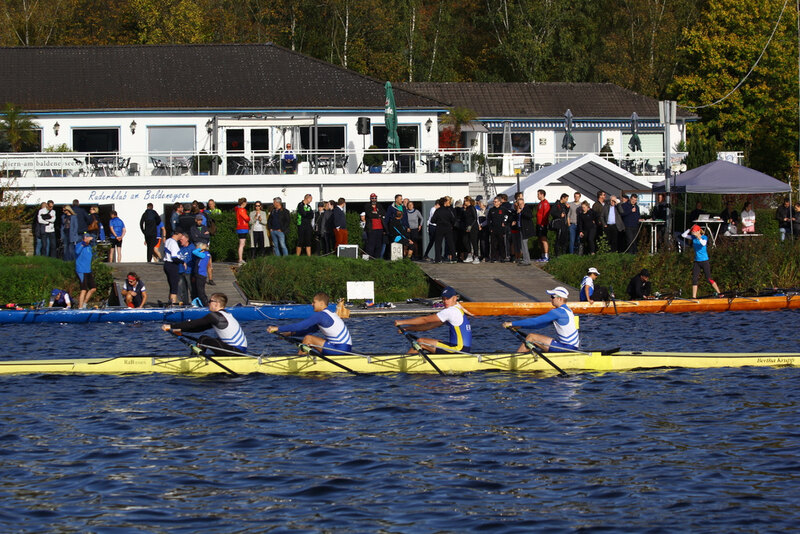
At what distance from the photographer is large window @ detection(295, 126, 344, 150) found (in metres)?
43.4

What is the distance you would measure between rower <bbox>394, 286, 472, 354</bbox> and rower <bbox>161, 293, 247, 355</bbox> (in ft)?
8.57

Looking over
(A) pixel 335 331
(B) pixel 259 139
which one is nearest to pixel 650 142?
(B) pixel 259 139

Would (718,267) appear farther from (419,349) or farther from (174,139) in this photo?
(174,139)

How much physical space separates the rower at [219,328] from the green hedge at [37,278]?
1074 cm

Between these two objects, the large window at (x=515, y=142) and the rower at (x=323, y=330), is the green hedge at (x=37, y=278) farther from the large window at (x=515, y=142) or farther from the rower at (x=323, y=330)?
the large window at (x=515, y=142)

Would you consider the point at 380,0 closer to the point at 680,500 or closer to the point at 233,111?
the point at 233,111

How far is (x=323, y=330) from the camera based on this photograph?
19062 millimetres

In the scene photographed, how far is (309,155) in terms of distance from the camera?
3912 cm

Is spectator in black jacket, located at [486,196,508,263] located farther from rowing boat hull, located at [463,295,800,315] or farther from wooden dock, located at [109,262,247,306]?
wooden dock, located at [109,262,247,306]

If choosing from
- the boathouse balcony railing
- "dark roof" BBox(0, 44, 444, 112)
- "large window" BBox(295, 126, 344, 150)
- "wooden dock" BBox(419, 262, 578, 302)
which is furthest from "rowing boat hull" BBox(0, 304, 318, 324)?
"large window" BBox(295, 126, 344, 150)

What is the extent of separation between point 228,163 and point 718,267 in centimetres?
1689

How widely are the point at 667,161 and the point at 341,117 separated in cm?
1395

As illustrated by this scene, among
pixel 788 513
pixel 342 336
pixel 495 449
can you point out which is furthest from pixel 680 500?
pixel 342 336

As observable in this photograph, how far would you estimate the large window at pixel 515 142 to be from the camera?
5488cm
